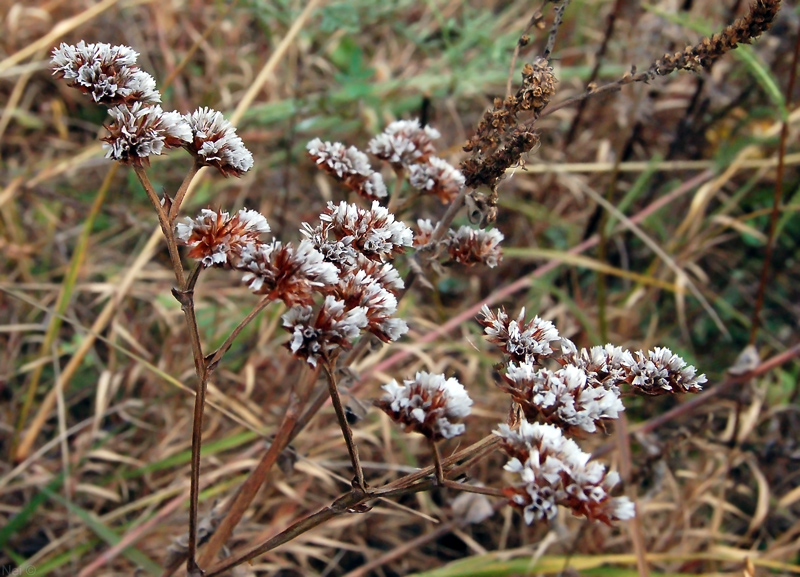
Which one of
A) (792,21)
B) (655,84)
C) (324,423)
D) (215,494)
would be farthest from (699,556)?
(792,21)

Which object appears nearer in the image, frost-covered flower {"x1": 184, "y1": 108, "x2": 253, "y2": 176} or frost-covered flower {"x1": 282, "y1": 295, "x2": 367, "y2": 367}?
frost-covered flower {"x1": 282, "y1": 295, "x2": 367, "y2": 367}

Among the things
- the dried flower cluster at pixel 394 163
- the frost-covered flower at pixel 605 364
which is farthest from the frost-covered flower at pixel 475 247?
the frost-covered flower at pixel 605 364

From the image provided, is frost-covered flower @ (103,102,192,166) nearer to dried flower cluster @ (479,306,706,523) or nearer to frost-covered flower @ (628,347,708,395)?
dried flower cluster @ (479,306,706,523)

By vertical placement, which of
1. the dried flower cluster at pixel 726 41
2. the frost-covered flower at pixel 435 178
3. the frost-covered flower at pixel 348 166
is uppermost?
the dried flower cluster at pixel 726 41

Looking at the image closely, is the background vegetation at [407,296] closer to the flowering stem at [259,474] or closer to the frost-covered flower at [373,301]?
the flowering stem at [259,474]

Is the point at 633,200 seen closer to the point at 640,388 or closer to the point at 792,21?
the point at 792,21

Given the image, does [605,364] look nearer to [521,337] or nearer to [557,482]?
[521,337]

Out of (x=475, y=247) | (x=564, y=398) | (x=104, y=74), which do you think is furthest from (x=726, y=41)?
(x=104, y=74)

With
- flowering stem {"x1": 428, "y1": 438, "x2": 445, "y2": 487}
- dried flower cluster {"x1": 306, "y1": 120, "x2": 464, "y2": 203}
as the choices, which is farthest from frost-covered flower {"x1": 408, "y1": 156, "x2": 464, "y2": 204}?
flowering stem {"x1": 428, "y1": 438, "x2": 445, "y2": 487}
